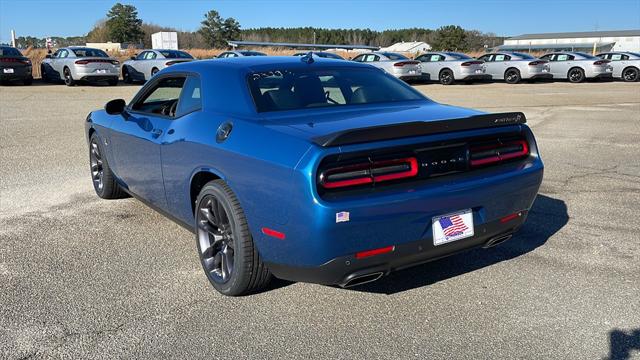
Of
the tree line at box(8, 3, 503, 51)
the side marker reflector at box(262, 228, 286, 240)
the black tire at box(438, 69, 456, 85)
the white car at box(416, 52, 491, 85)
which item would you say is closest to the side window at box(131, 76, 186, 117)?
the side marker reflector at box(262, 228, 286, 240)

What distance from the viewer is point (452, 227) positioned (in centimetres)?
325

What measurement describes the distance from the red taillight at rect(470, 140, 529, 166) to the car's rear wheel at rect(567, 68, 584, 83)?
24576 mm

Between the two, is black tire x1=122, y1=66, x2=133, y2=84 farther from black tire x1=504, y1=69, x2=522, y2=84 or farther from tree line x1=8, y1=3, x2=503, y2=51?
→ tree line x1=8, y1=3, x2=503, y2=51

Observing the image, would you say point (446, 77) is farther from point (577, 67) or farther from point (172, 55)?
point (172, 55)

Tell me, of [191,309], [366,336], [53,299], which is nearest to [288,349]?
[366,336]

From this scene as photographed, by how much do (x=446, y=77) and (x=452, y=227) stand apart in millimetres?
23169

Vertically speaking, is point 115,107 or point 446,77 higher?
point 446,77

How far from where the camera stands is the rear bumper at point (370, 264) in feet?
9.81

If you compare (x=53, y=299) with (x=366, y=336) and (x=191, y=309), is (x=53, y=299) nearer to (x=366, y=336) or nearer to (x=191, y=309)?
(x=191, y=309)

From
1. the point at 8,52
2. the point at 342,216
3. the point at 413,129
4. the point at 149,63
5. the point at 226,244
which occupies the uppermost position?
the point at 8,52

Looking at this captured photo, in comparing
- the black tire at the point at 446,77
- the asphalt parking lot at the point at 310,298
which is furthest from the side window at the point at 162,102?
the black tire at the point at 446,77

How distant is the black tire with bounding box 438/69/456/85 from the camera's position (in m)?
25.1

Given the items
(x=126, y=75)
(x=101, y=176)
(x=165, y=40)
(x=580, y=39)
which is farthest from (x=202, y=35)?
(x=101, y=176)

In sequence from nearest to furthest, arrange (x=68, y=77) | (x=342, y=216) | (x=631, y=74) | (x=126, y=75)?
(x=342, y=216), (x=68, y=77), (x=126, y=75), (x=631, y=74)
